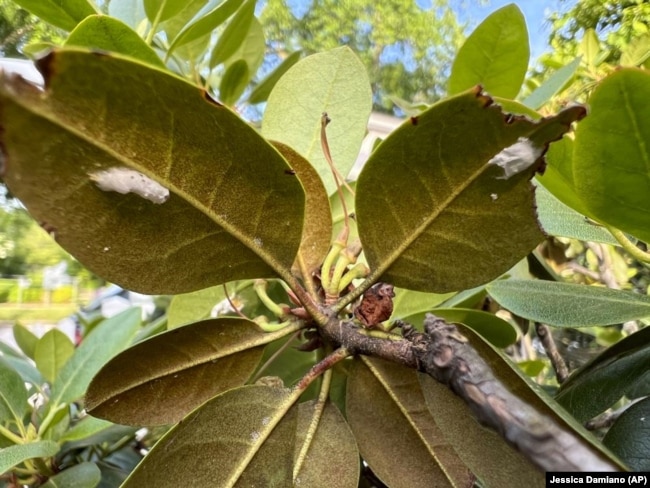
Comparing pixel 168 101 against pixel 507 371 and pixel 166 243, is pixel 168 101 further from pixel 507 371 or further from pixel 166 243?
pixel 507 371

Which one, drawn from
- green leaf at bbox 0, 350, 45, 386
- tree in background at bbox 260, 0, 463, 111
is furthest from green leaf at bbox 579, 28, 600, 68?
tree in background at bbox 260, 0, 463, 111

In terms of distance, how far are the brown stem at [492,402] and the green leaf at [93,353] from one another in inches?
19.9

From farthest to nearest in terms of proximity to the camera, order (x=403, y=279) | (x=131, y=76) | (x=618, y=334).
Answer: (x=618, y=334) → (x=403, y=279) → (x=131, y=76)

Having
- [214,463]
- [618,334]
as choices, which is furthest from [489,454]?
[618,334]

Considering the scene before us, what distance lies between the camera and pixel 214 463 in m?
0.34

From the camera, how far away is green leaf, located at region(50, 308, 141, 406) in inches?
27.0

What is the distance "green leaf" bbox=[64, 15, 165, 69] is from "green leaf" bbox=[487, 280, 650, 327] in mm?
368

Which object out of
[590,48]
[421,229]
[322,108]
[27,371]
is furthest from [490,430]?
[590,48]

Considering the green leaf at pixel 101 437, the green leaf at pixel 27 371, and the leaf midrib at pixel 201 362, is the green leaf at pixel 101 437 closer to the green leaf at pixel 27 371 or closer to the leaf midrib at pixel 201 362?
the green leaf at pixel 27 371

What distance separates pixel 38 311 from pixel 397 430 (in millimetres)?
12498

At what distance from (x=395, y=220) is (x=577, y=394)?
23 cm

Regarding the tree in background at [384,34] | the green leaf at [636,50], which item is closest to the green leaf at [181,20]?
the green leaf at [636,50]

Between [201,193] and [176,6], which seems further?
[176,6]

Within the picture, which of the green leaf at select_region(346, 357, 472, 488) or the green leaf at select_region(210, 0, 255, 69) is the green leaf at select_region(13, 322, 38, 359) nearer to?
the green leaf at select_region(210, 0, 255, 69)
